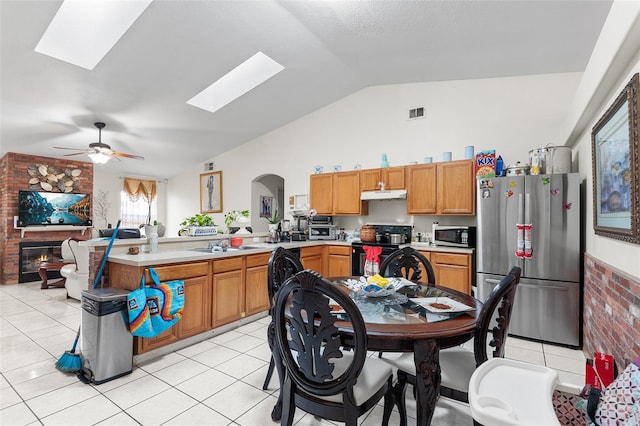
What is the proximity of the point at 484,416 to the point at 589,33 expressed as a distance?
148 inches

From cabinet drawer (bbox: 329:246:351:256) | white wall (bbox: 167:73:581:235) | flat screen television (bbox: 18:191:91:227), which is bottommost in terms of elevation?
cabinet drawer (bbox: 329:246:351:256)

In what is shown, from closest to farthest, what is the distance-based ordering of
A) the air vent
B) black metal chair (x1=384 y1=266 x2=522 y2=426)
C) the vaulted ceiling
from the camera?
black metal chair (x1=384 y1=266 x2=522 y2=426), the vaulted ceiling, the air vent

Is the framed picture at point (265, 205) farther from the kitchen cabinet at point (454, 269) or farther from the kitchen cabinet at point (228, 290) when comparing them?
the kitchen cabinet at point (454, 269)

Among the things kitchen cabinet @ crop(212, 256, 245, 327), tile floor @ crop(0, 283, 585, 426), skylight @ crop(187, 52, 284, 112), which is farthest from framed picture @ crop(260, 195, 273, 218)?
tile floor @ crop(0, 283, 585, 426)

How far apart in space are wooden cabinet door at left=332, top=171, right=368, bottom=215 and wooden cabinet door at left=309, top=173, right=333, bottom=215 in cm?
10

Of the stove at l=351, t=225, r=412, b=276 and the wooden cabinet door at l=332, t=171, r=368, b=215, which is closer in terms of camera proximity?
the stove at l=351, t=225, r=412, b=276

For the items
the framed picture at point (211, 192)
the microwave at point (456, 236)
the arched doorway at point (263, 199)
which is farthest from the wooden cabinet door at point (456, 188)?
the framed picture at point (211, 192)

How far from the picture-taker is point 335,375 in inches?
62.8

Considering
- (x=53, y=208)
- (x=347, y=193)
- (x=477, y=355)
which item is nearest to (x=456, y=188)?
(x=347, y=193)

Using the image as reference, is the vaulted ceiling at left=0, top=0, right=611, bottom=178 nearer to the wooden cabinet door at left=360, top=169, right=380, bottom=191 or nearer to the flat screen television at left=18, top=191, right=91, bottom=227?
the flat screen television at left=18, top=191, right=91, bottom=227

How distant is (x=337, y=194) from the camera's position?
536cm

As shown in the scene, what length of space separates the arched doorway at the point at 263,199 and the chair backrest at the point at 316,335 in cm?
558

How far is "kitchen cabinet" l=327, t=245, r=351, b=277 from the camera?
4914mm

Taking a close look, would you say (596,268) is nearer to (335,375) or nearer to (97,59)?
(335,375)
